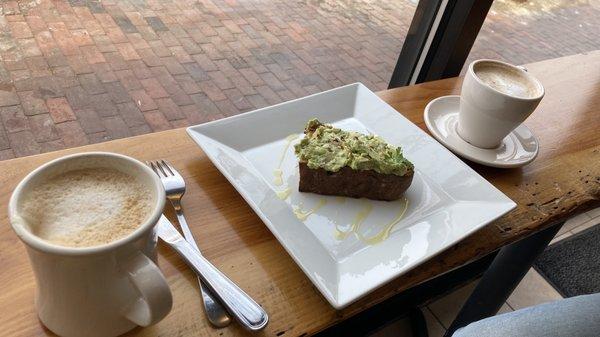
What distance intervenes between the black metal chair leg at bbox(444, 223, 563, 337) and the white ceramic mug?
1.08 metres

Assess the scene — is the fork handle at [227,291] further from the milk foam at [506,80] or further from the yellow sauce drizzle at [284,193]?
the milk foam at [506,80]

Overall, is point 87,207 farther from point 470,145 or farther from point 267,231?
point 470,145

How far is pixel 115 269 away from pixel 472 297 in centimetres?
120

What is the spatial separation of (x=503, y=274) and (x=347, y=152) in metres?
0.79

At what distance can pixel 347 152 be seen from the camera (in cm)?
81

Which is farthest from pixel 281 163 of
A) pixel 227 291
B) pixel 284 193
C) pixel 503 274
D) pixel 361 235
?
pixel 503 274

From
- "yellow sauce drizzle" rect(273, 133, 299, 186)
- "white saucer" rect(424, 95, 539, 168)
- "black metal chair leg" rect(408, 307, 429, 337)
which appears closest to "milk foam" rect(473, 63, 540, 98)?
"white saucer" rect(424, 95, 539, 168)

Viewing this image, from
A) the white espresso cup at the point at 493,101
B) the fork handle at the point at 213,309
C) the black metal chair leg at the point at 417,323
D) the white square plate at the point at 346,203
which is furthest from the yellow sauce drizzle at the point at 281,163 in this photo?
the black metal chair leg at the point at 417,323

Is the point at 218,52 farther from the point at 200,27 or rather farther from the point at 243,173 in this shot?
the point at 243,173

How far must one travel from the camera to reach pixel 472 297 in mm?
1421

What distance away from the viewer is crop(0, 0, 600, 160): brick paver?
1084 millimetres

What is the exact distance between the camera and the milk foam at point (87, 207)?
0.46m

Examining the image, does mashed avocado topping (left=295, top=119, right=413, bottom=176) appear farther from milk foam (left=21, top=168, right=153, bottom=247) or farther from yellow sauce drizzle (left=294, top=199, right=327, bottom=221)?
milk foam (left=21, top=168, right=153, bottom=247)

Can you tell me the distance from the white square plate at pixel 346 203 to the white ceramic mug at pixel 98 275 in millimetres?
231
